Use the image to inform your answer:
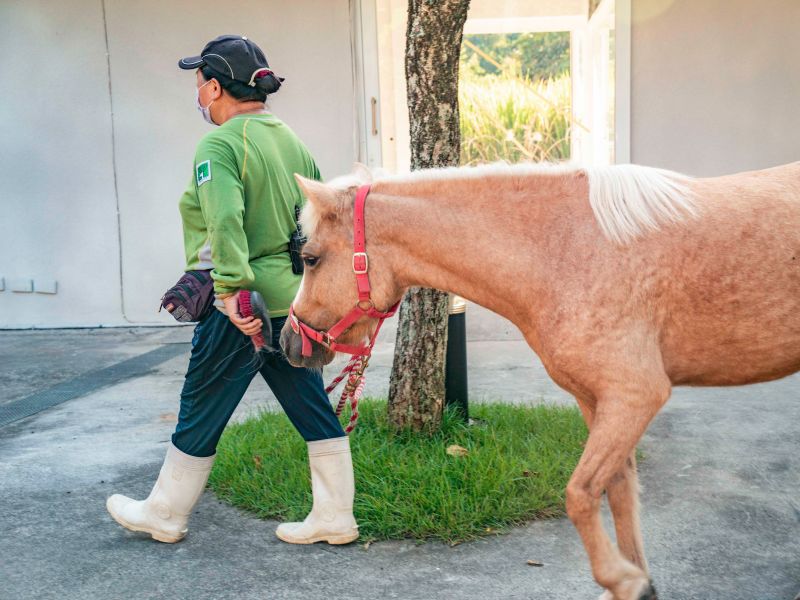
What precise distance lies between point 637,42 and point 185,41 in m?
4.37

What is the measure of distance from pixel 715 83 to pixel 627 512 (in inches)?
243

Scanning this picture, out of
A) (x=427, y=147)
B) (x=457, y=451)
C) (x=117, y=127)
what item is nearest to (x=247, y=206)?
(x=427, y=147)

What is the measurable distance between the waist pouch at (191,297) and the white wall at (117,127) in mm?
5221

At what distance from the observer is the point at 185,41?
8453 mm

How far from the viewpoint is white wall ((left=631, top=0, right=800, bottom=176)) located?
26.2ft

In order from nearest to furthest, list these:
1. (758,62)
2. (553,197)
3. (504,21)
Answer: (553,197)
(758,62)
(504,21)

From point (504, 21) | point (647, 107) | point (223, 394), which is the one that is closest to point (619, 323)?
point (223, 394)

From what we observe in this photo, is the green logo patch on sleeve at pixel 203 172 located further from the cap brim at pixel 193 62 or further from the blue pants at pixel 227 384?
the blue pants at pixel 227 384

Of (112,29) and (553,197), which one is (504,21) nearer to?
(112,29)

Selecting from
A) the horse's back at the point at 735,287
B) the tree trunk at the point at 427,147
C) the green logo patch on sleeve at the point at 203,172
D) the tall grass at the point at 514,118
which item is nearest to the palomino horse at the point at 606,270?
the horse's back at the point at 735,287

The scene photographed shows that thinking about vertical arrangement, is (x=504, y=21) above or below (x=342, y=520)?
above

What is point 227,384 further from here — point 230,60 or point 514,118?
point 514,118

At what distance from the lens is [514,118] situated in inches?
339

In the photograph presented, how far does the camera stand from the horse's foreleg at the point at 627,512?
9.81 feet
